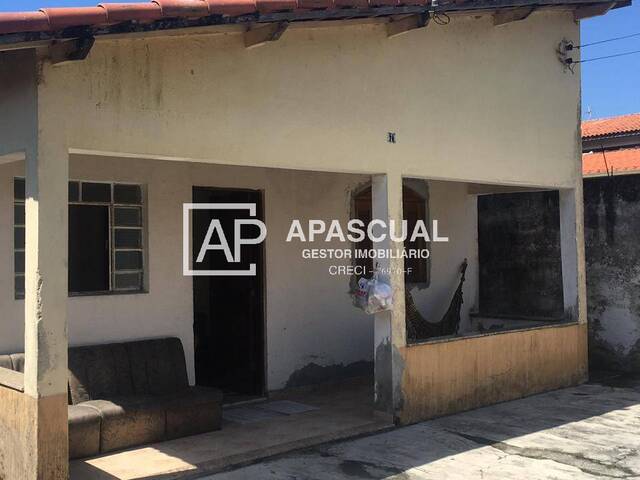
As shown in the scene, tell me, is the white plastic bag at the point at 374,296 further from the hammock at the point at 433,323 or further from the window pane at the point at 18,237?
the window pane at the point at 18,237

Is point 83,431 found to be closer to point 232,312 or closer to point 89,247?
point 89,247

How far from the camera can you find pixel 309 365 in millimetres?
8750

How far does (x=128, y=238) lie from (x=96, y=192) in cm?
58

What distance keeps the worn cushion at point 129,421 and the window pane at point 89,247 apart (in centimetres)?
132

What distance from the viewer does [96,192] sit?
6945 mm

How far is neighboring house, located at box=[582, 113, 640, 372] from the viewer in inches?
385

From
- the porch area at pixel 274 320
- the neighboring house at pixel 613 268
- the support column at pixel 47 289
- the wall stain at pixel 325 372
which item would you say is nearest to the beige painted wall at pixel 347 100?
the support column at pixel 47 289

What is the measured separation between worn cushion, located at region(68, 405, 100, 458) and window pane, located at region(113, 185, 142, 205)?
2181mm

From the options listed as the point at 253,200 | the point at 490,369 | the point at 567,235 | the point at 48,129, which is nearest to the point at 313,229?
the point at 253,200

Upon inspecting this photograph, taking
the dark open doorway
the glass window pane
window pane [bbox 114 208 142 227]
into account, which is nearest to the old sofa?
the glass window pane

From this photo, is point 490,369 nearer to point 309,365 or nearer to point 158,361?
point 309,365

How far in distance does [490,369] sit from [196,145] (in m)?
4.55

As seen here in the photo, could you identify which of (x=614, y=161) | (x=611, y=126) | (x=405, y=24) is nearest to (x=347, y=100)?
(x=405, y=24)

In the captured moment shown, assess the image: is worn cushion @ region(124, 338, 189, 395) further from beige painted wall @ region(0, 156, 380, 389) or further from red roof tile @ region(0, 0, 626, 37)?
red roof tile @ region(0, 0, 626, 37)
